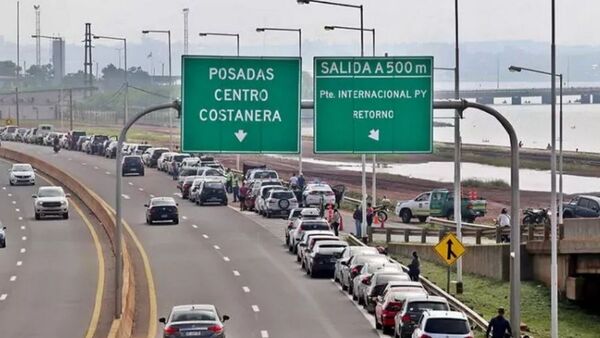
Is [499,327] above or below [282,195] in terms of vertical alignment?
below

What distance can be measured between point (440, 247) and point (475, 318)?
217 inches

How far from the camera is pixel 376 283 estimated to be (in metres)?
40.7

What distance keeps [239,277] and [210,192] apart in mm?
31450

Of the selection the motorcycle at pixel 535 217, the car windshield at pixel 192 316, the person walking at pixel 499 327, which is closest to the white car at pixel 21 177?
the motorcycle at pixel 535 217

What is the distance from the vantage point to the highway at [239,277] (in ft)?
127

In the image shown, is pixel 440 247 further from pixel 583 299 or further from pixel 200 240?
pixel 200 240

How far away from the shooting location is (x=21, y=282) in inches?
1919

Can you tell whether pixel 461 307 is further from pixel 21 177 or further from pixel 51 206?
pixel 21 177

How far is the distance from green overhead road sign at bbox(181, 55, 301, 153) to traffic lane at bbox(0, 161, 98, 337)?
332 inches

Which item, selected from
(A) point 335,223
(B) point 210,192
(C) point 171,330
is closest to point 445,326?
(C) point 171,330

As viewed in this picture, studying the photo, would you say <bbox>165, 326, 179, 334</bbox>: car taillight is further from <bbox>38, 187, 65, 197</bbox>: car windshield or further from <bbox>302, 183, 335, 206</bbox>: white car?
<bbox>302, 183, 335, 206</bbox>: white car

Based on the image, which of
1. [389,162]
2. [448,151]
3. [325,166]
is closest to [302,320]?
[325,166]

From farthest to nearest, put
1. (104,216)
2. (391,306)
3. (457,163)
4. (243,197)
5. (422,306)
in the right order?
(243,197) < (104,216) < (457,163) < (391,306) < (422,306)

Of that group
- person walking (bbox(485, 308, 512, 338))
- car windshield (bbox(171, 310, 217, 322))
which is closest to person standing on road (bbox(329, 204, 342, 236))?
car windshield (bbox(171, 310, 217, 322))
